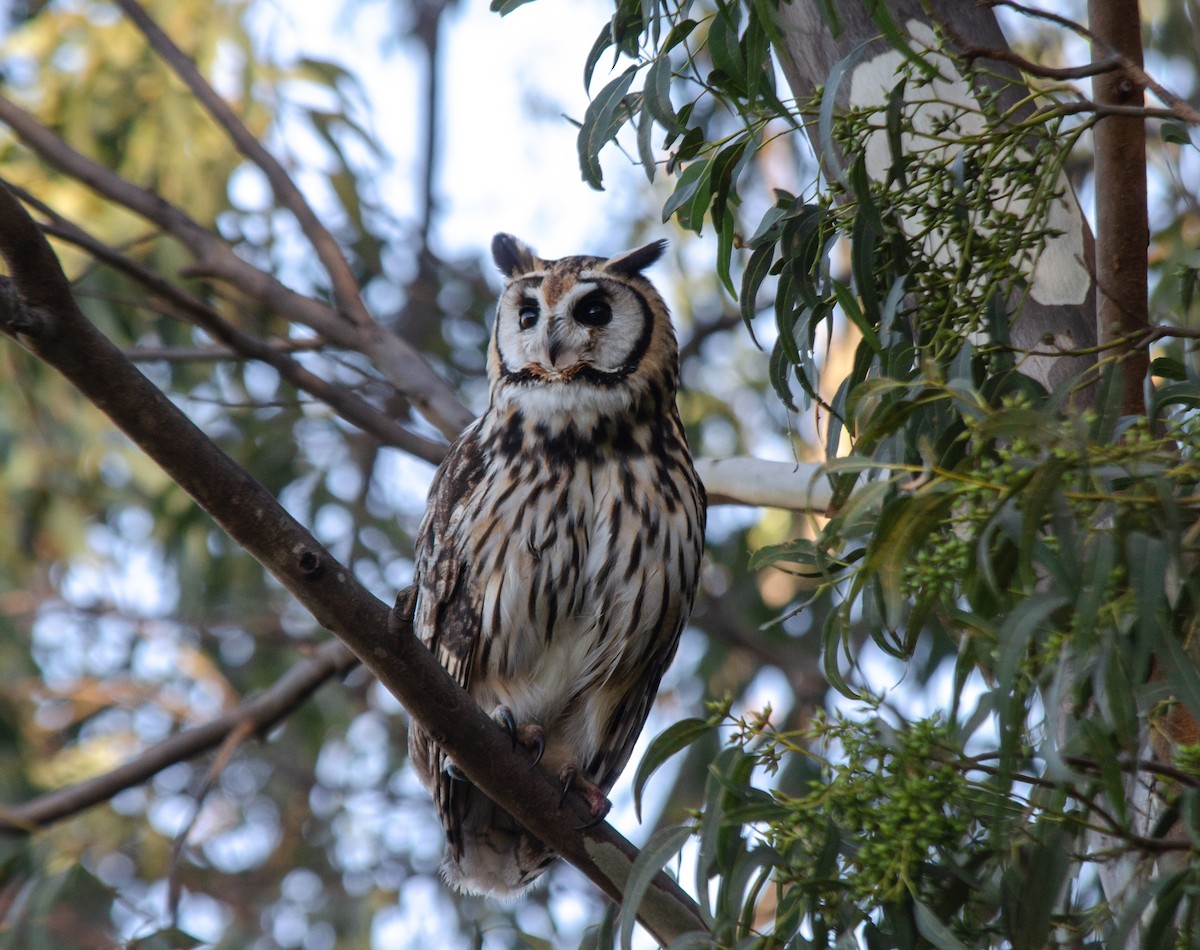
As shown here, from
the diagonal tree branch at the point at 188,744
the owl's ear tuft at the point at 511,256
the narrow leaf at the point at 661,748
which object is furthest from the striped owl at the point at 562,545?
the narrow leaf at the point at 661,748

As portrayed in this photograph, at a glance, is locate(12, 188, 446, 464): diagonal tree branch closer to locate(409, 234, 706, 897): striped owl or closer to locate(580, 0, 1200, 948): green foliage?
locate(409, 234, 706, 897): striped owl

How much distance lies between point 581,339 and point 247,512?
1268mm

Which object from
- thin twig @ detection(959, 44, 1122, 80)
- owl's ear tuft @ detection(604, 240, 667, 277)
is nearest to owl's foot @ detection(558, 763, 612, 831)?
owl's ear tuft @ detection(604, 240, 667, 277)

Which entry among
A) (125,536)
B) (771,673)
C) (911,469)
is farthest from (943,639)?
(125,536)

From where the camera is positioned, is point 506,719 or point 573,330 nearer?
point 506,719

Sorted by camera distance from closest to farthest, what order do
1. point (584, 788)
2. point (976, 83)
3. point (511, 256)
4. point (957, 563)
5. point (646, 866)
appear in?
point (957, 563)
point (646, 866)
point (976, 83)
point (584, 788)
point (511, 256)

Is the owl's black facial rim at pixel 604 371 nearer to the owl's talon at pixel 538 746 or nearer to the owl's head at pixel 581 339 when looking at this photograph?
the owl's head at pixel 581 339

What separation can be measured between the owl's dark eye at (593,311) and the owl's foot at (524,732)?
31.1 inches

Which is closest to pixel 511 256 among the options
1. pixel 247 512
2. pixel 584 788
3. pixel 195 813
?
pixel 584 788

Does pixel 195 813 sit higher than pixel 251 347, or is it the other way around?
pixel 251 347

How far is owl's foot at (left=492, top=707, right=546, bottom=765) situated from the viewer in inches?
97.4

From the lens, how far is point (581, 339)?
104 inches

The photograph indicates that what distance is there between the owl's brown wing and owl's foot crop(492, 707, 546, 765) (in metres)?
0.10

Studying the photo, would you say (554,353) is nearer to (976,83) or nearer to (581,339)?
(581,339)
